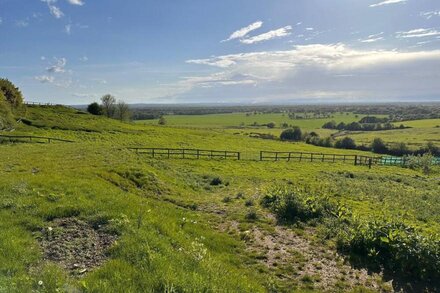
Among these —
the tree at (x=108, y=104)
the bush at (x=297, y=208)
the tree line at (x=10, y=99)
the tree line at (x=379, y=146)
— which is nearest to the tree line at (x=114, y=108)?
the tree at (x=108, y=104)

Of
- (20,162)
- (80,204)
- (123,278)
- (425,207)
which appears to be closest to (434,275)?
→ (123,278)

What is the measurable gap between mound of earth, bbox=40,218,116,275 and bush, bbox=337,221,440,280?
7619 mm

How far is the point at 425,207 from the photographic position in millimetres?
22500

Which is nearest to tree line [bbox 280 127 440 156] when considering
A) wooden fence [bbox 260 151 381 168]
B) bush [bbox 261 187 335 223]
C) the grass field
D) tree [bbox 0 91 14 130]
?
wooden fence [bbox 260 151 381 168]

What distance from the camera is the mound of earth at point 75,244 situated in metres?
6.93

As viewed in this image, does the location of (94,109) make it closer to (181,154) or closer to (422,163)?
(181,154)

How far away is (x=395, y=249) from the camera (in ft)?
34.1

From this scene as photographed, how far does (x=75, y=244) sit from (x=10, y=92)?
61498 mm

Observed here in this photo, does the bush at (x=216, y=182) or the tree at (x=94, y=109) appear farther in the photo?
the tree at (x=94, y=109)

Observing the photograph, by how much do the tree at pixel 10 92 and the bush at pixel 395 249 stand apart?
61148mm

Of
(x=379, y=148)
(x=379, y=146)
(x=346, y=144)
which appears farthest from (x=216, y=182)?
(x=346, y=144)

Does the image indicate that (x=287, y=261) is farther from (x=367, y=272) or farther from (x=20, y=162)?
(x=20, y=162)

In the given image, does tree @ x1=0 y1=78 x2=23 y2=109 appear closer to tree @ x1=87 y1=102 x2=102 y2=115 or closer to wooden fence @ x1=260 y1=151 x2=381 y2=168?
tree @ x1=87 y1=102 x2=102 y2=115

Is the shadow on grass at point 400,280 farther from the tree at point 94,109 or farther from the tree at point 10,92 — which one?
the tree at point 94,109
